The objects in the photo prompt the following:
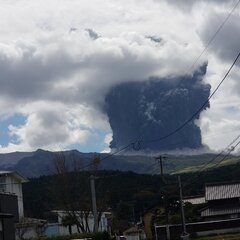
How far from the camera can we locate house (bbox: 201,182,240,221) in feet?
254

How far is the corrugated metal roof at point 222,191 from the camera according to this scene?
79.1 m

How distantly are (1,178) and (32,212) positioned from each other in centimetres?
2988

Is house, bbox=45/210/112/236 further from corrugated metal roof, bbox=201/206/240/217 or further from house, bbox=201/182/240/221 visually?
house, bbox=201/182/240/221

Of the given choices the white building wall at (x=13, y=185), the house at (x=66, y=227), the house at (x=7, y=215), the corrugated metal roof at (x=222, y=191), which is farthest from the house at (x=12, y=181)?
the corrugated metal roof at (x=222, y=191)

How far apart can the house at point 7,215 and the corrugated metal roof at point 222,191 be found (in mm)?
40406

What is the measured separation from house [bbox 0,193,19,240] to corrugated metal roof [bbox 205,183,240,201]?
40.4 metres

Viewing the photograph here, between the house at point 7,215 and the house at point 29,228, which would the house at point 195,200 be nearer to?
the house at point 29,228

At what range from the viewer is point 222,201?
79688 mm

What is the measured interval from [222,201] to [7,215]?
1790 inches

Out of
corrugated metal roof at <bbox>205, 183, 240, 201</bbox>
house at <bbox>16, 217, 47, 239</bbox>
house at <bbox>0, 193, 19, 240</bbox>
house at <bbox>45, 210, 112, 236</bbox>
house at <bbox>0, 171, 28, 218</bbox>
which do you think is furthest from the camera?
corrugated metal roof at <bbox>205, 183, 240, 201</bbox>

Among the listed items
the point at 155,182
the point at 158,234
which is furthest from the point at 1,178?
the point at 155,182

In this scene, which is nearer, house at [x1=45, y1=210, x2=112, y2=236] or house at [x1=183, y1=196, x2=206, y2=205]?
house at [x1=45, y1=210, x2=112, y2=236]

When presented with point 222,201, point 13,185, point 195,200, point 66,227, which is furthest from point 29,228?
point 195,200

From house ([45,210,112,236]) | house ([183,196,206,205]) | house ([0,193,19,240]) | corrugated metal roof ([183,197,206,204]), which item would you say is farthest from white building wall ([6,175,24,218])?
corrugated metal roof ([183,197,206,204])
